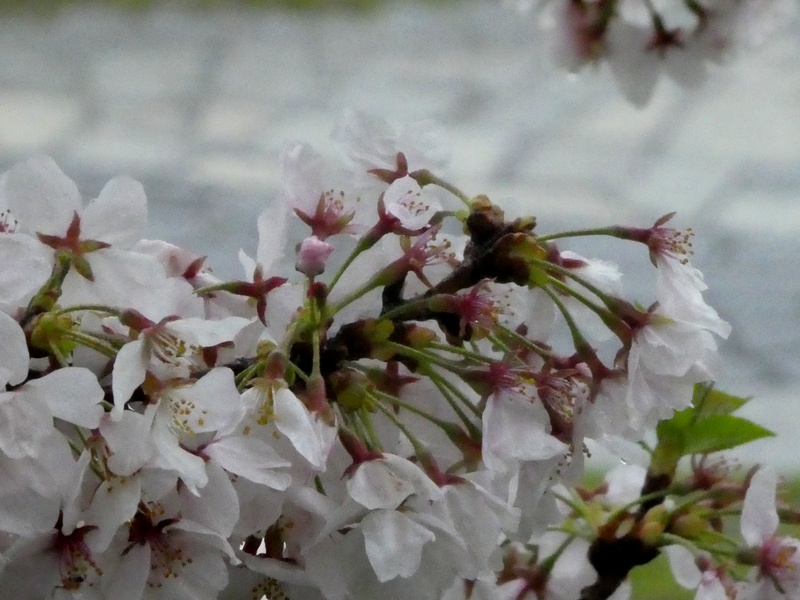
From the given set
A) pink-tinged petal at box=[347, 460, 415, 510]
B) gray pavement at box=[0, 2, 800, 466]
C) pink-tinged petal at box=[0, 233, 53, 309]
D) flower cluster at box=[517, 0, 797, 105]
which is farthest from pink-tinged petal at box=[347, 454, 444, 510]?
gray pavement at box=[0, 2, 800, 466]

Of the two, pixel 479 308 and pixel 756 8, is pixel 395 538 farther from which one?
pixel 756 8

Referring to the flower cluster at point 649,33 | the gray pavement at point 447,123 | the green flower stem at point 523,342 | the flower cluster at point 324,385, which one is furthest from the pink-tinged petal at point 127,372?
the gray pavement at point 447,123

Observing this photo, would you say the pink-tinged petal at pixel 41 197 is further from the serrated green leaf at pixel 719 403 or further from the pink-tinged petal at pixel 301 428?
the serrated green leaf at pixel 719 403

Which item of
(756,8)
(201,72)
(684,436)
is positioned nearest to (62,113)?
(201,72)

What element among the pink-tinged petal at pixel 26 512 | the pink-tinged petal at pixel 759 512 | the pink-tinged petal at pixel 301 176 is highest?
the pink-tinged petal at pixel 301 176

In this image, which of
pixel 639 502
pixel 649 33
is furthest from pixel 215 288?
pixel 649 33

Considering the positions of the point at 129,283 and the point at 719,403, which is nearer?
the point at 129,283

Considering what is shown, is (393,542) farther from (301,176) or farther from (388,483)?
(301,176)
